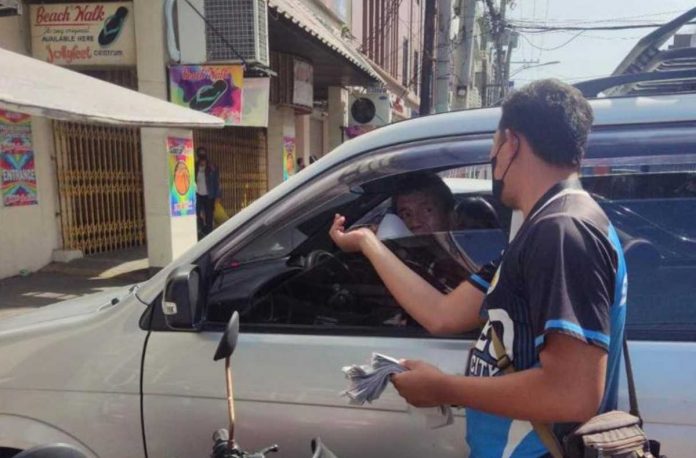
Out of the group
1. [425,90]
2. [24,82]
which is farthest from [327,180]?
[425,90]

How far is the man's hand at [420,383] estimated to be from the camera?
1280 mm

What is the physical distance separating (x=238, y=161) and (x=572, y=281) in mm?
11693

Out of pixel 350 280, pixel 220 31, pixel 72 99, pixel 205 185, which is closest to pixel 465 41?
pixel 220 31

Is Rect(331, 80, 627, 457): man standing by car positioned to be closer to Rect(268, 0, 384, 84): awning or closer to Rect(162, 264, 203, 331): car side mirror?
Rect(162, 264, 203, 331): car side mirror

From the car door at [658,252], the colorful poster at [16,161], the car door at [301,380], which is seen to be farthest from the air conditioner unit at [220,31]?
the car door at [658,252]

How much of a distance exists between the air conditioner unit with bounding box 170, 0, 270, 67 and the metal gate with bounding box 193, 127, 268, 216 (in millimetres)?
3452

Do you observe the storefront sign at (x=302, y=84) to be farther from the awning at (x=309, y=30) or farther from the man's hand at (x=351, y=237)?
the man's hand at (x=351, y=237)

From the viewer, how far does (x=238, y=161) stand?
40.4 ft

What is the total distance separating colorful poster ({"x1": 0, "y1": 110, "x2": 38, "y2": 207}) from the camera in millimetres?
7172

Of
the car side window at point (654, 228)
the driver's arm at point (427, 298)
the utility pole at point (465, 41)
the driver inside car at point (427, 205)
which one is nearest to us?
the driver's arm at point (427, 298)

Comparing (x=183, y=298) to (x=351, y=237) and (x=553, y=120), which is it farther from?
(x=553, y=120)

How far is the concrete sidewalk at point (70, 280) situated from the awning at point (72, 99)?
266 centimetres

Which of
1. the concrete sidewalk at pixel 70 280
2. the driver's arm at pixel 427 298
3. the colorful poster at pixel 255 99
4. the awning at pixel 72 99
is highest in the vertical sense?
the colorful poster at pixel 255 99

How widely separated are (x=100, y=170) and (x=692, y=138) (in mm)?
8615
